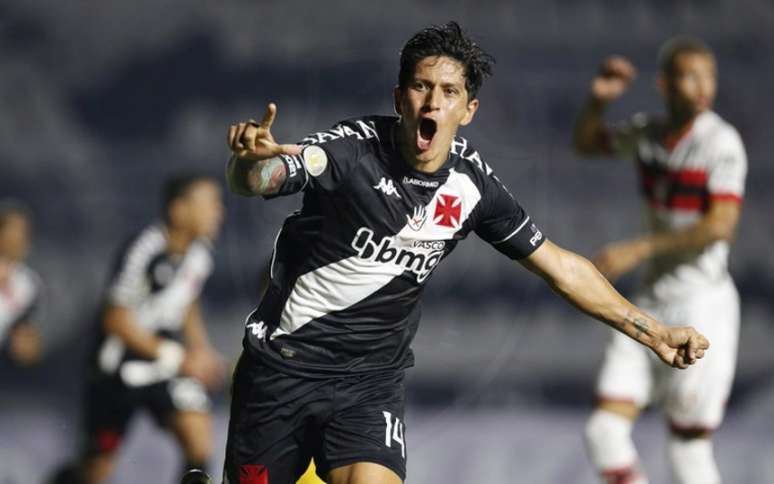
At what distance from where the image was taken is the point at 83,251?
31.8 ft

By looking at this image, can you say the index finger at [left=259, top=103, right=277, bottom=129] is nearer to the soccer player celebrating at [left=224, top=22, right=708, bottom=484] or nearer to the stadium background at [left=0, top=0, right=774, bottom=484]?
the soccer player celebrating at [left=224, top=22, right=708, bottom=484]

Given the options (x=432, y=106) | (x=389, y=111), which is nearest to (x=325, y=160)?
(x=432, y=106)

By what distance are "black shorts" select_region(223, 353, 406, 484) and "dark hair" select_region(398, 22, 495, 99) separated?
1124 millimetres

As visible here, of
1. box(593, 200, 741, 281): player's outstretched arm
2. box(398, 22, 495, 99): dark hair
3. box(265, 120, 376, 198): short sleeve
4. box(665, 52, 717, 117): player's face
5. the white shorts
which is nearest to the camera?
box(265, 120, 376, 198): short sleeve

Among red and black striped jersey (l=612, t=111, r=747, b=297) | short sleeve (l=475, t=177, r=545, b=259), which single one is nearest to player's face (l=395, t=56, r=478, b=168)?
short sleeve (l=475, t=177, r=545, b=259)

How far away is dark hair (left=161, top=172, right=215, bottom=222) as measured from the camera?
9.38 m

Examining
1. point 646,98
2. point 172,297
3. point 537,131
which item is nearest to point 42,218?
point 172,297

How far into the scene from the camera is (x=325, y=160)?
485cm

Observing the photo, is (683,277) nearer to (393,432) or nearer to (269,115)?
(393,432)

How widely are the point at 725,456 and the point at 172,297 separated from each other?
390 centimetres

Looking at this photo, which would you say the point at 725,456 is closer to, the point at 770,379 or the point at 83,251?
the point at 770,379

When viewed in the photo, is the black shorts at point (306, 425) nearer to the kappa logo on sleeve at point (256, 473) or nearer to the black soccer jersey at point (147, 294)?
the kappa logo on sleeve at point (256, 473)

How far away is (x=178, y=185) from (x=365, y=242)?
15.2 ft

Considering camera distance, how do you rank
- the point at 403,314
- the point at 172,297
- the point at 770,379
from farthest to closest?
the point at 770,379
the point at 172,297
the point at 403,314
